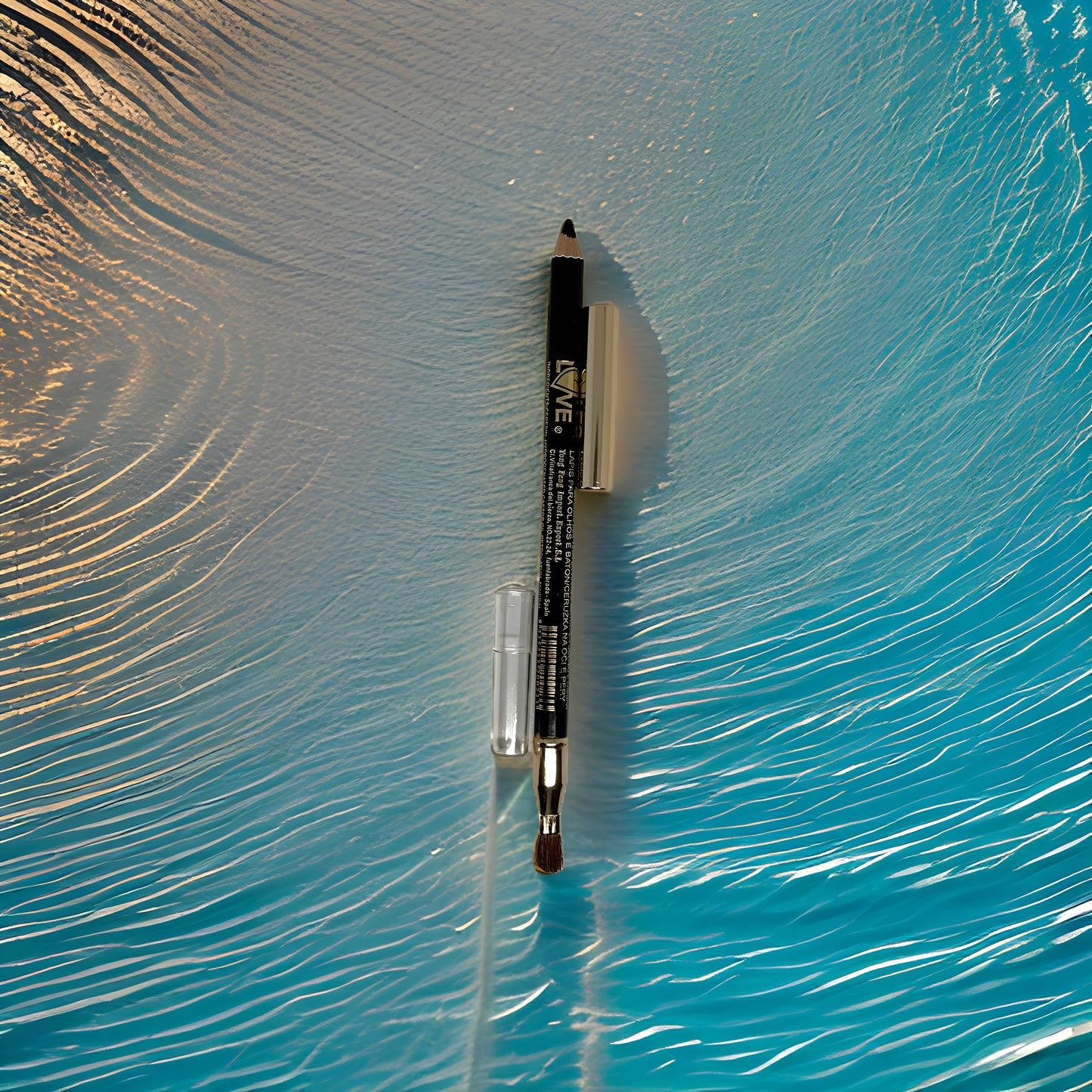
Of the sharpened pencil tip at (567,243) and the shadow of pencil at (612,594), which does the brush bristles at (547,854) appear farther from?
the sharpened pencil tip at (567,243)

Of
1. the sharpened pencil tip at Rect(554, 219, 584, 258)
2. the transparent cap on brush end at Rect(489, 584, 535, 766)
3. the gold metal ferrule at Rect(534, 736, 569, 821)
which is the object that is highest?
the sharpened pencil tip at Rect(554, 219, 584, 258)

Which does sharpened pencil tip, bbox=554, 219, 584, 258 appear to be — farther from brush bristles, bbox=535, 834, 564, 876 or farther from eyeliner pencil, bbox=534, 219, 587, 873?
brush bristles, bbox=535, 834, 564, 876

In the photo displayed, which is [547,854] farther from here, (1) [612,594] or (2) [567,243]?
(2) [567,243]

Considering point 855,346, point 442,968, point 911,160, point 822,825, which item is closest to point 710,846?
point 822,825

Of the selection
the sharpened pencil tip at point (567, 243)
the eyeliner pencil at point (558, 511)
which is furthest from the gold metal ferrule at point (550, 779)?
the sharpened pencil tip at point (567, 243)

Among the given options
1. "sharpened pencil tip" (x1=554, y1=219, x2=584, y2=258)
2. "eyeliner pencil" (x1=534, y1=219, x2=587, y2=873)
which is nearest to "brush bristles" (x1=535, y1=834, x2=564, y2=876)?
"eyeliner pencil" (x1=534, y1=219, x2=587, y2=873)

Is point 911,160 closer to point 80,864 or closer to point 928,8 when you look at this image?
point 928,8

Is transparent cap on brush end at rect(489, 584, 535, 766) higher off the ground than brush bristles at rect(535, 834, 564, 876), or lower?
higher

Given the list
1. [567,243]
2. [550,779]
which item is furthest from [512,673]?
[567,243]
